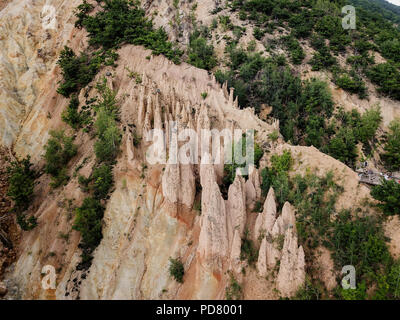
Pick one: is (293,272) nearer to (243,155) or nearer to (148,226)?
(243,155)

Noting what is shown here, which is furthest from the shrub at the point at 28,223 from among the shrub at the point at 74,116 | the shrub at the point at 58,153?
the shrub at the point at 74,116

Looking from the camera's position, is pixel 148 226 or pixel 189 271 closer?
pixel 189 271

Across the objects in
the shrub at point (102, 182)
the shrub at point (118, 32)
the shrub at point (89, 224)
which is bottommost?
the shrub at point (89, 224)

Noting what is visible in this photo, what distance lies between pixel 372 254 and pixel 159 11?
52290 mm

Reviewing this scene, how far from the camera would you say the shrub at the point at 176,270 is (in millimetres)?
20672

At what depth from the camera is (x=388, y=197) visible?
17391 millimetres

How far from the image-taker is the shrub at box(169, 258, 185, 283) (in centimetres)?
2067

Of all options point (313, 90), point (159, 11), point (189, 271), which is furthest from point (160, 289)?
point (159, 11)

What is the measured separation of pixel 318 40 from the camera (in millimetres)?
46188

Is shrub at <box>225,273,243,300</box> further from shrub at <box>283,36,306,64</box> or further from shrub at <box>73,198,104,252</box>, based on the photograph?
shrub at <box>283,36,306,64</box>

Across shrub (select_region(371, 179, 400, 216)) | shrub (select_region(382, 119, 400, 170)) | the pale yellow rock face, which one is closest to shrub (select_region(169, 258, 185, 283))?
shrub (select_region(371, 179, 400, 216))

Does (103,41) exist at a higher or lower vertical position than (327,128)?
higher

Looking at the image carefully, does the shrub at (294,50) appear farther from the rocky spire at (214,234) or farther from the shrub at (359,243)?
the rocky spire at (214,234)

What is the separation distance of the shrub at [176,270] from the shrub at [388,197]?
16.7m
